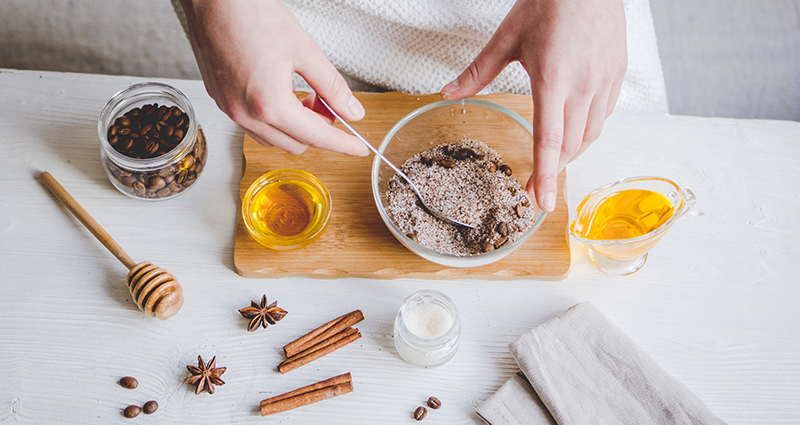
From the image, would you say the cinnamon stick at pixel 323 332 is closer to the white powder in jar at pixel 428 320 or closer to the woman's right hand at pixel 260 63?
the white powder in jar at pixel 428 320

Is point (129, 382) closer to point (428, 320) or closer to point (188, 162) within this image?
point (188, 162)

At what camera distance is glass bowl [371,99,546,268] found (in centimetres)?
122

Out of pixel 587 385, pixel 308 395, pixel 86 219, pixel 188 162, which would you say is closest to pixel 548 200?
pixel 587 385

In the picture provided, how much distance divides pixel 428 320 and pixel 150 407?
64 cm

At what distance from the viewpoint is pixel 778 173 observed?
4.37ft

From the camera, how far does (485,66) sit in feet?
3.56

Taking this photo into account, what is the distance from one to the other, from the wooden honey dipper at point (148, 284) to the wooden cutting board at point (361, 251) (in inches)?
6.1

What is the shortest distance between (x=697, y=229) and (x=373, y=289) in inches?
32.9

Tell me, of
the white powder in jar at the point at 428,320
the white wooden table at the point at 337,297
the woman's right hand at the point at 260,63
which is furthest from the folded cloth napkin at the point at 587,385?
the woman's right hand at the point at 260,63

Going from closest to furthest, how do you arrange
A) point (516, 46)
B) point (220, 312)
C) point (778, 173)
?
point (516, 46)
point (220, 312)
point (778, 173)

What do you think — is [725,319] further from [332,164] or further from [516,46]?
[332,164]

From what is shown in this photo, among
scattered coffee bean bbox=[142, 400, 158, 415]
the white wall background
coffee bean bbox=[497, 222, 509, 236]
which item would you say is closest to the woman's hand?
coffee bean bbox=[497, 222, 509, 236]

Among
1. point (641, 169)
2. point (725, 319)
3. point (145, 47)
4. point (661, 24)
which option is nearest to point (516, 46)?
point (641, 169)

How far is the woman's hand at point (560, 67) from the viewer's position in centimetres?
100
